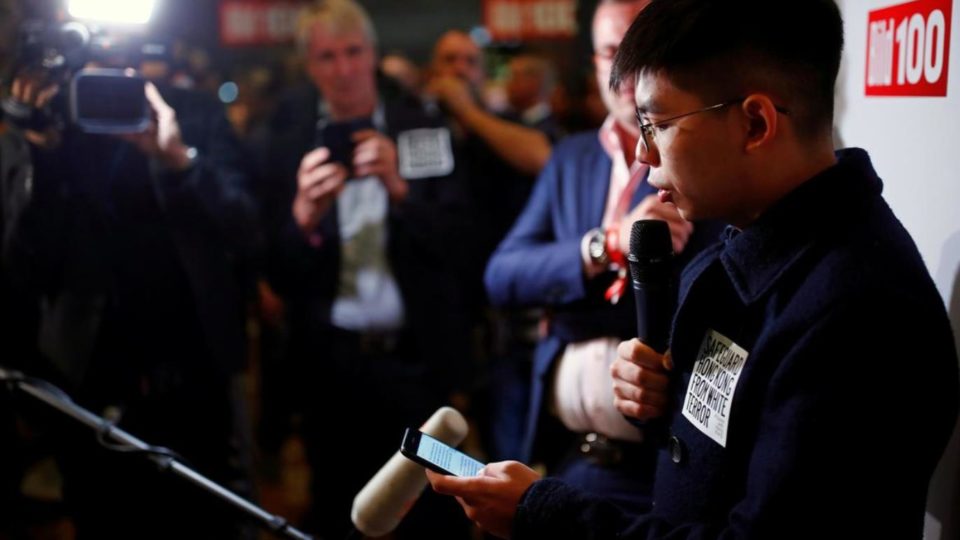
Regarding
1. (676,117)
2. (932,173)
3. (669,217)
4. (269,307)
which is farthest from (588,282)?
(269,307)

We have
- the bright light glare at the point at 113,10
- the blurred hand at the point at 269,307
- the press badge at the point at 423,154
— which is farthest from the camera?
the blurred hand at the point at 269,307

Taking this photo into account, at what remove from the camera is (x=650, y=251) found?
1.41 meters

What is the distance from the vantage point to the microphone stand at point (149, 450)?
163cm

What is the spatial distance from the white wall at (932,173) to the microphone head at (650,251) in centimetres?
38

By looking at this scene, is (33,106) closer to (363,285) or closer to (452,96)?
(363,285)

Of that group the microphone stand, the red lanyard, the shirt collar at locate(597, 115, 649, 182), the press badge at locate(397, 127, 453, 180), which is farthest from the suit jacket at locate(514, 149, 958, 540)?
the press badge at locate(397, 127, 453, 180)

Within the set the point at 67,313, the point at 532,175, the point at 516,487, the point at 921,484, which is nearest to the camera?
the point at 921,484

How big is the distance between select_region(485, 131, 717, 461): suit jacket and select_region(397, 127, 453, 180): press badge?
85cm

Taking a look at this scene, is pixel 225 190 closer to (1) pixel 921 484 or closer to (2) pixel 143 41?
(2) pixel 143 41

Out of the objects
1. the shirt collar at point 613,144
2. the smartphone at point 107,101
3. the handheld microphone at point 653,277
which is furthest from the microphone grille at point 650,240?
the smartphone at point 107,101

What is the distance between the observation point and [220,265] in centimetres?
275

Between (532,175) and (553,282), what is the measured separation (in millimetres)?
1442

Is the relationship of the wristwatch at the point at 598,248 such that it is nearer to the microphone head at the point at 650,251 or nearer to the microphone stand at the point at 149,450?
the microphone head at the point at 650,251

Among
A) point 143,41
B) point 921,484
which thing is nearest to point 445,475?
point 921,484
